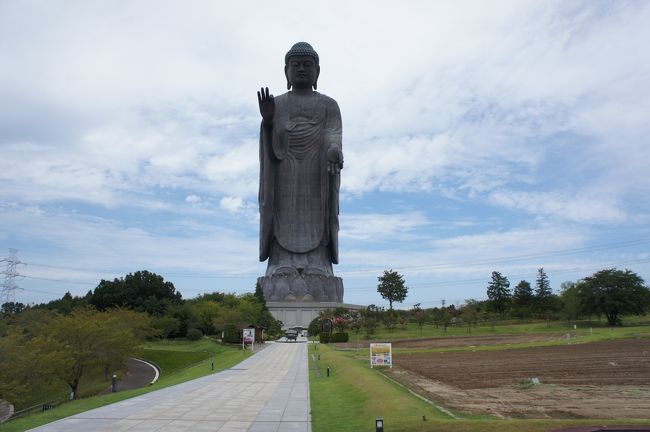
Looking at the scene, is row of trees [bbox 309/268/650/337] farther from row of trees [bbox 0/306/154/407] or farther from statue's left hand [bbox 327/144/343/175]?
row of trees [bbox 0/306/154/407]

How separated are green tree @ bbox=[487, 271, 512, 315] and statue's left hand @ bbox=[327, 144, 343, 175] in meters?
22.0

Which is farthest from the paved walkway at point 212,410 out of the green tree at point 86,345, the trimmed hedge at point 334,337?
the trimmed hedge at point 334,337

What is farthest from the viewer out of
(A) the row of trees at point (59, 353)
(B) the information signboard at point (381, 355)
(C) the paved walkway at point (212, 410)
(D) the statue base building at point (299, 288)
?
(D) the statue base building at point (299, 288)

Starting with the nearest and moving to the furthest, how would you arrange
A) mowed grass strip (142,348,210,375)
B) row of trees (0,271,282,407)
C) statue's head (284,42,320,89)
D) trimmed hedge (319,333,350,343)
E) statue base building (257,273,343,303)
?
1. row of trees (0,271,282,407)
2. mowed grass strip (142,348,210,375)
3. trimmed hedge (319,333,350,343)
4. statue's head (284,42,320,89)
5. statue base building (257,273,343,303)

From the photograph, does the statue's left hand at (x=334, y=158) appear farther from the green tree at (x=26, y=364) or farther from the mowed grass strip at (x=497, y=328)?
the green tree at (x=26, y=364)

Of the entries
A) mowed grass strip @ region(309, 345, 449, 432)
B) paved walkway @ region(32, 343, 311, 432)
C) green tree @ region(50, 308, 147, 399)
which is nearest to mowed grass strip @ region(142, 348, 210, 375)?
green tree @ region(50, 308, 147, 399)

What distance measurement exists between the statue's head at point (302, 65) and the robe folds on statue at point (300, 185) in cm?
110

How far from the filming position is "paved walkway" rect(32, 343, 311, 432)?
8.79 meters

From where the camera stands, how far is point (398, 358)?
73.0 feet

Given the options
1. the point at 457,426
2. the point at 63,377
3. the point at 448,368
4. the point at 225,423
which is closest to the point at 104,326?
the point at 63,377

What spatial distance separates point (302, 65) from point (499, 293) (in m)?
27.8

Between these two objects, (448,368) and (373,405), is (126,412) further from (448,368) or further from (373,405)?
(448,368)

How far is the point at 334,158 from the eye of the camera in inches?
1599

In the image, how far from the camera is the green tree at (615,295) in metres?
40.8
